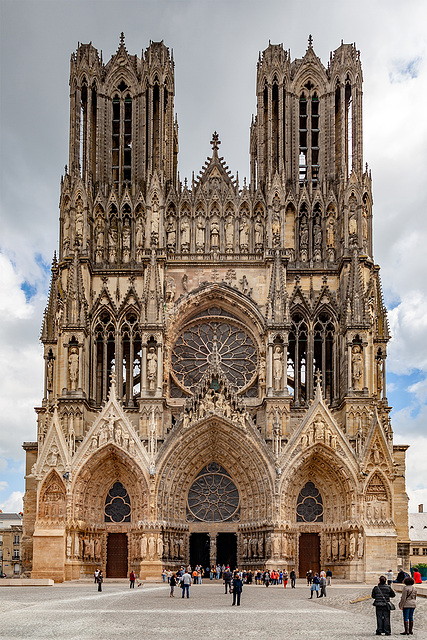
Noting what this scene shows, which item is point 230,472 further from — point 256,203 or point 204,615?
point 204,615

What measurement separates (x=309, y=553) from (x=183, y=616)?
70.9 ft

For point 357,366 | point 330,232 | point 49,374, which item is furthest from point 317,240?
point 49,374

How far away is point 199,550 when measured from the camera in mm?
46250

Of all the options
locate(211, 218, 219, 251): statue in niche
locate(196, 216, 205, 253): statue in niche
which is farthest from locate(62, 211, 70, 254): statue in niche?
locate(211, 218, 219, 251): statue in niche

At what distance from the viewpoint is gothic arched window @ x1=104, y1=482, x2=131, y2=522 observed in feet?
150

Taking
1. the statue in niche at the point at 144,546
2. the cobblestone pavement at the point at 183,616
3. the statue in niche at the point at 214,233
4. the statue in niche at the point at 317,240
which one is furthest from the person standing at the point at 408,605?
the statue in niche at the point at 214,233

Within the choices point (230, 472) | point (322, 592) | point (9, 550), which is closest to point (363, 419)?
point (230, 472)

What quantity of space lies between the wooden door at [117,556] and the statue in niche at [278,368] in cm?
995

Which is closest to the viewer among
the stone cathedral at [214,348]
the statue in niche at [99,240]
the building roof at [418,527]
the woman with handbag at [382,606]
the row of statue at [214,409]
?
the woman with handbag at [382,606]

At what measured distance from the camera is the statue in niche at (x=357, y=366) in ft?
149

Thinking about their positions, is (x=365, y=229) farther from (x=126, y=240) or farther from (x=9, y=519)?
(x=9, y=519)

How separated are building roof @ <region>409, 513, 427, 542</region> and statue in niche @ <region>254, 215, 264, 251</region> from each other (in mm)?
48930

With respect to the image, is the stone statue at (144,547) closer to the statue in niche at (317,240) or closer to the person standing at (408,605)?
the statue in niche at (317,240)

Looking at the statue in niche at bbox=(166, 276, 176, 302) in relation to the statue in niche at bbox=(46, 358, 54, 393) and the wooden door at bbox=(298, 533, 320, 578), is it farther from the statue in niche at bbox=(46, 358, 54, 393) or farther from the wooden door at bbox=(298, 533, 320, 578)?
the wooden door at bbox=(298, 533, 320, 578)
